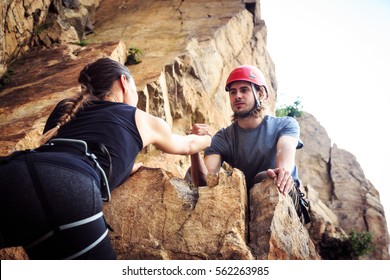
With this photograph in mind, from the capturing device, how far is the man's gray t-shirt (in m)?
4.39

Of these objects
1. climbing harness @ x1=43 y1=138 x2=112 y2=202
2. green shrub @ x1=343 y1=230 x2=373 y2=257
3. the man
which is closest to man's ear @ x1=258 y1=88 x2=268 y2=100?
the man

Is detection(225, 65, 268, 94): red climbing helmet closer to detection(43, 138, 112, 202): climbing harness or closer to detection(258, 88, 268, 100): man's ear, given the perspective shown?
detection(258, 88, 268, 100): man's ear

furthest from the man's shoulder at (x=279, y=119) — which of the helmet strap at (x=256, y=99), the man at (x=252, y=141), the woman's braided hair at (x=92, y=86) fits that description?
the woman's braided hair at (x=92, y=86)

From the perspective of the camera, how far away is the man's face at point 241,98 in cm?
485

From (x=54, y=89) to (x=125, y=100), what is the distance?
13.4 feet

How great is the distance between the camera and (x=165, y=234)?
301 cm

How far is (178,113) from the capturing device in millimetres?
8641

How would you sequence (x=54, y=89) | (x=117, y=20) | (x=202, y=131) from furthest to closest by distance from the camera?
(x=117, y=20), (x=54, y=89), (x=202, y=131)

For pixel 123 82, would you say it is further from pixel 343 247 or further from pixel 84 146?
pixel 343 247

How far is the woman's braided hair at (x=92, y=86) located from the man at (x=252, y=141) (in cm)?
163

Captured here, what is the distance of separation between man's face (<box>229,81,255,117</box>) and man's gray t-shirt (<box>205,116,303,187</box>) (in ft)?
0.88
